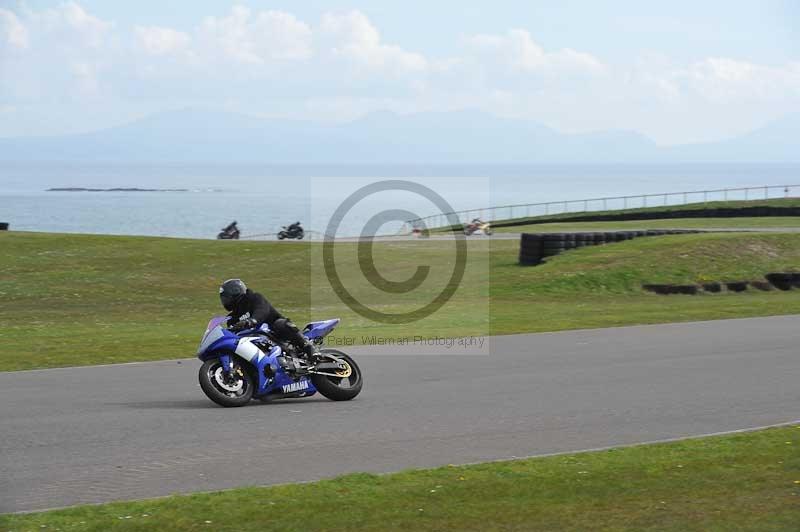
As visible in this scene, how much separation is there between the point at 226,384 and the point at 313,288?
19926 millimetres

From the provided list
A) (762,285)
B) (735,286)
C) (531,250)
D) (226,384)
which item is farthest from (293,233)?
(226,384)

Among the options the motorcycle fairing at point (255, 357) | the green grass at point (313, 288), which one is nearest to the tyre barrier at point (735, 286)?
the green grass at point (313, 288)

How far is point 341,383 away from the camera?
43.1 feet

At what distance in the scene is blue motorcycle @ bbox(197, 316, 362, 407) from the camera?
1235cm

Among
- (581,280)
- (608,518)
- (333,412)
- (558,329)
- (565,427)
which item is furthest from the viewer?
(581,280)

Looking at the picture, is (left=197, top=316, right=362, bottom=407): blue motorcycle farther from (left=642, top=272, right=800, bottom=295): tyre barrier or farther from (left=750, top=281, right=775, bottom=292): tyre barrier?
(left=750, top=281, right=775, bottom=292): tyre barrier

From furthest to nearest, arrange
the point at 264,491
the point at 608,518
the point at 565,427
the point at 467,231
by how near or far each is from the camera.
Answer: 1. the point at 467,231
2. the point at 565,427
3. the point at 264,491
4. the point at 608,518

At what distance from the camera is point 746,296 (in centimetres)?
2898

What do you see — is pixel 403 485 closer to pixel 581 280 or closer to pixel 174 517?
pixel 174 517

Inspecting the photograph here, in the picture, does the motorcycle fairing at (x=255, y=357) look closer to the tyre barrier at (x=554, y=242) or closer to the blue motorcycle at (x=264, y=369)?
the blue motorcycle at (x=264, y=369)

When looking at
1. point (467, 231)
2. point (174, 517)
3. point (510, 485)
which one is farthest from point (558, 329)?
point (467, 231)

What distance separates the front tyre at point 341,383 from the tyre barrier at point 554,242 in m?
22.7

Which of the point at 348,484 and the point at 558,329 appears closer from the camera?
the point at 348,484

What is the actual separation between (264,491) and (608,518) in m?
2.56
